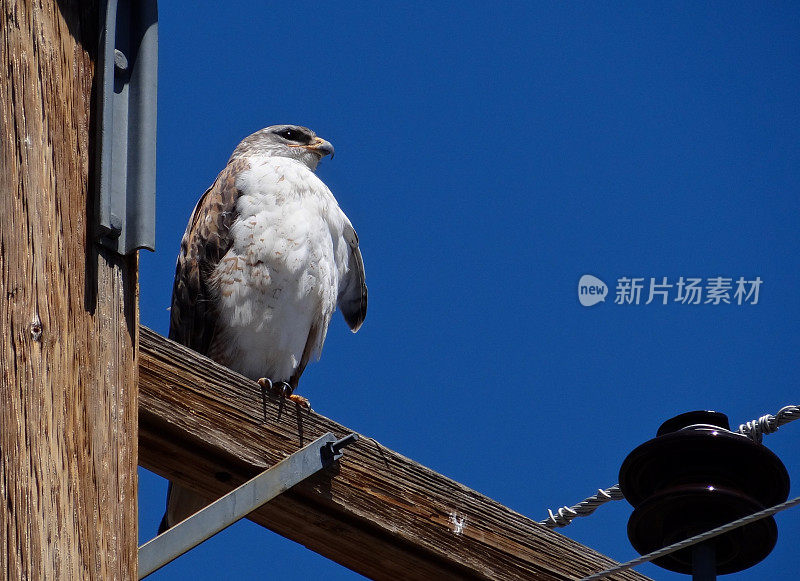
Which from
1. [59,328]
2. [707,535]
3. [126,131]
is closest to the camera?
[59,328]

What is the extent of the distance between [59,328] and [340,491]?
2.72 ft

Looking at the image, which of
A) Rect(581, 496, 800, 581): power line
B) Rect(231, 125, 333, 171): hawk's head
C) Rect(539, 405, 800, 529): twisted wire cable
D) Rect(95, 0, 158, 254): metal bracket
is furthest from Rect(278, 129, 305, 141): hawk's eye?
Rect(95, 0, 158, 254): metal bracket

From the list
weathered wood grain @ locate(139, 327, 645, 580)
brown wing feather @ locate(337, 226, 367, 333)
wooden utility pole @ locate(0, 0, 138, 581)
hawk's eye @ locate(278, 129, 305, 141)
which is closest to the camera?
wooden utility pole @ locate(0, 0, 138, 581)

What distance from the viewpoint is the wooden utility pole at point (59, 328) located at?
1503 mm

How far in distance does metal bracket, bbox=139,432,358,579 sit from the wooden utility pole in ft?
0.88

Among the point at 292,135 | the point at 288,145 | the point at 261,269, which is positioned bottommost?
the point at 261,269

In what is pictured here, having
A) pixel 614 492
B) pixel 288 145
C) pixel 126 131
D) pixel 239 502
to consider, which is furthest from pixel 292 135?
pixel 126 131

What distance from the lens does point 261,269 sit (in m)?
4.51

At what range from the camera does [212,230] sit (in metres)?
4.59

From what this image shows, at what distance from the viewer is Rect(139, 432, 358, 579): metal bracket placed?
6.23 ft

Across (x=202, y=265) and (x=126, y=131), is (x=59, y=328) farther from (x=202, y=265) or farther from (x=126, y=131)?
(x=202, y=265)

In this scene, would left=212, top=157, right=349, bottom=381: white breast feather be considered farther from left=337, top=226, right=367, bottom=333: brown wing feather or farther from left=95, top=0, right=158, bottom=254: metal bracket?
left=95, top=0, right=158, bottom=254: metal bracket

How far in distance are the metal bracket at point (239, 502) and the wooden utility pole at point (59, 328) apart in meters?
0.27

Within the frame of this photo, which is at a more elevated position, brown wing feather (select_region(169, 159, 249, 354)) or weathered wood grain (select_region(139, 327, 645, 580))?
brown wing feather (select_region(169, 159, 249, 354))
